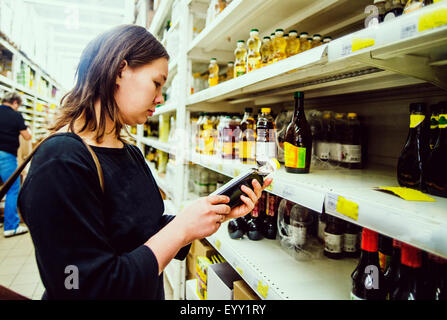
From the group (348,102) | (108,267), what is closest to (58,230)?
(108,267)

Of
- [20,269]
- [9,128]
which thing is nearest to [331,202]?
[20,269]

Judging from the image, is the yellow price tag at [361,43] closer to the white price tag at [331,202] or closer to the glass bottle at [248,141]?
the white price tag at [331,202]

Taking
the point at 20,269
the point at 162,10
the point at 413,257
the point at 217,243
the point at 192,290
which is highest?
the point at 162,10

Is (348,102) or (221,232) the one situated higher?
(348,102)

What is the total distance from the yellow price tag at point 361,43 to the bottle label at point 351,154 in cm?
66

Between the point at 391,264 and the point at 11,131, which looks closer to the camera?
the point at 391,264

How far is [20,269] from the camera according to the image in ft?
9.73

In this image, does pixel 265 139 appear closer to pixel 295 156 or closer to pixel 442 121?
pixel 295 156

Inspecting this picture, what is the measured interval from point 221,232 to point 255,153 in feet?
1.64

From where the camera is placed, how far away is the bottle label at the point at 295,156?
1.09 metres

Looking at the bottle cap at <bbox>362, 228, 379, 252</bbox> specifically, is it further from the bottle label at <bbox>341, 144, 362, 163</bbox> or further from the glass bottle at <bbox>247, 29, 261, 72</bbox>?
the glass bottle at <bbox>247, 29, 261, 72</bbox>

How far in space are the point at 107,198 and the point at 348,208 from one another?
0.64 meters

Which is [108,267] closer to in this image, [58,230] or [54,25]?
[58,230]

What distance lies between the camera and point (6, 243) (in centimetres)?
363
